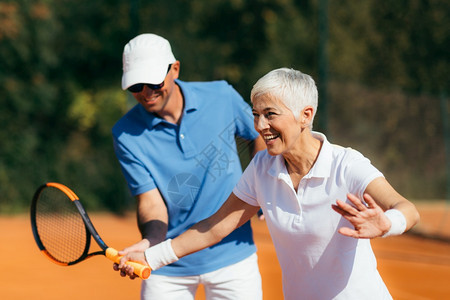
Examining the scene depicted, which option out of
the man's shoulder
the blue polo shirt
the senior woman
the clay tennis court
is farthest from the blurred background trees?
the senior woman

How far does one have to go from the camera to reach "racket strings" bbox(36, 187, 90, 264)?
142 inches

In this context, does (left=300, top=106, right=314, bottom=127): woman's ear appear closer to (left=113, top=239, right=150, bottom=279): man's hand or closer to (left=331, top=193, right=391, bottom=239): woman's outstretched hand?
(left=331, top=193, right=391, bottom=239): woman's outstretched hand

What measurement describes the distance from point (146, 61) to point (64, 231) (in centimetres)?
165

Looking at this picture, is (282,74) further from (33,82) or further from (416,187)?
(33,82)

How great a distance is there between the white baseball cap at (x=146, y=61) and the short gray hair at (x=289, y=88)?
745mm

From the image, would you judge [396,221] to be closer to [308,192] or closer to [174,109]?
[308,192]

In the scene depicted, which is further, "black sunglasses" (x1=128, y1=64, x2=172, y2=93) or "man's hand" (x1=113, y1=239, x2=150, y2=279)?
"black sunglasses" (x1=128, y1=64, x2=172, y2=93)

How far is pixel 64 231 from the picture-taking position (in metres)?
4.09

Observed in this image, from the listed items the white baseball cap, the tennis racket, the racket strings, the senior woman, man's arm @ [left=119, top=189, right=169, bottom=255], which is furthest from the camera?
the racket strings

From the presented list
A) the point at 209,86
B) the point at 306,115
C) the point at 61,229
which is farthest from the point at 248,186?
the point at 61,229

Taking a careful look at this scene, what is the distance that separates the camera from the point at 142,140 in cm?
308

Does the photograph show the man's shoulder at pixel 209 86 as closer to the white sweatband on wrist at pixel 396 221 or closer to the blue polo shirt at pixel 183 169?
the blue polo shirt at pixel 183 169

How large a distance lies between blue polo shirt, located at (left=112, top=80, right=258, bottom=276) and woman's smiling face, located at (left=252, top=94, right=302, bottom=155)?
2.80ft

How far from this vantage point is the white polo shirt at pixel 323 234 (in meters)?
2.23
